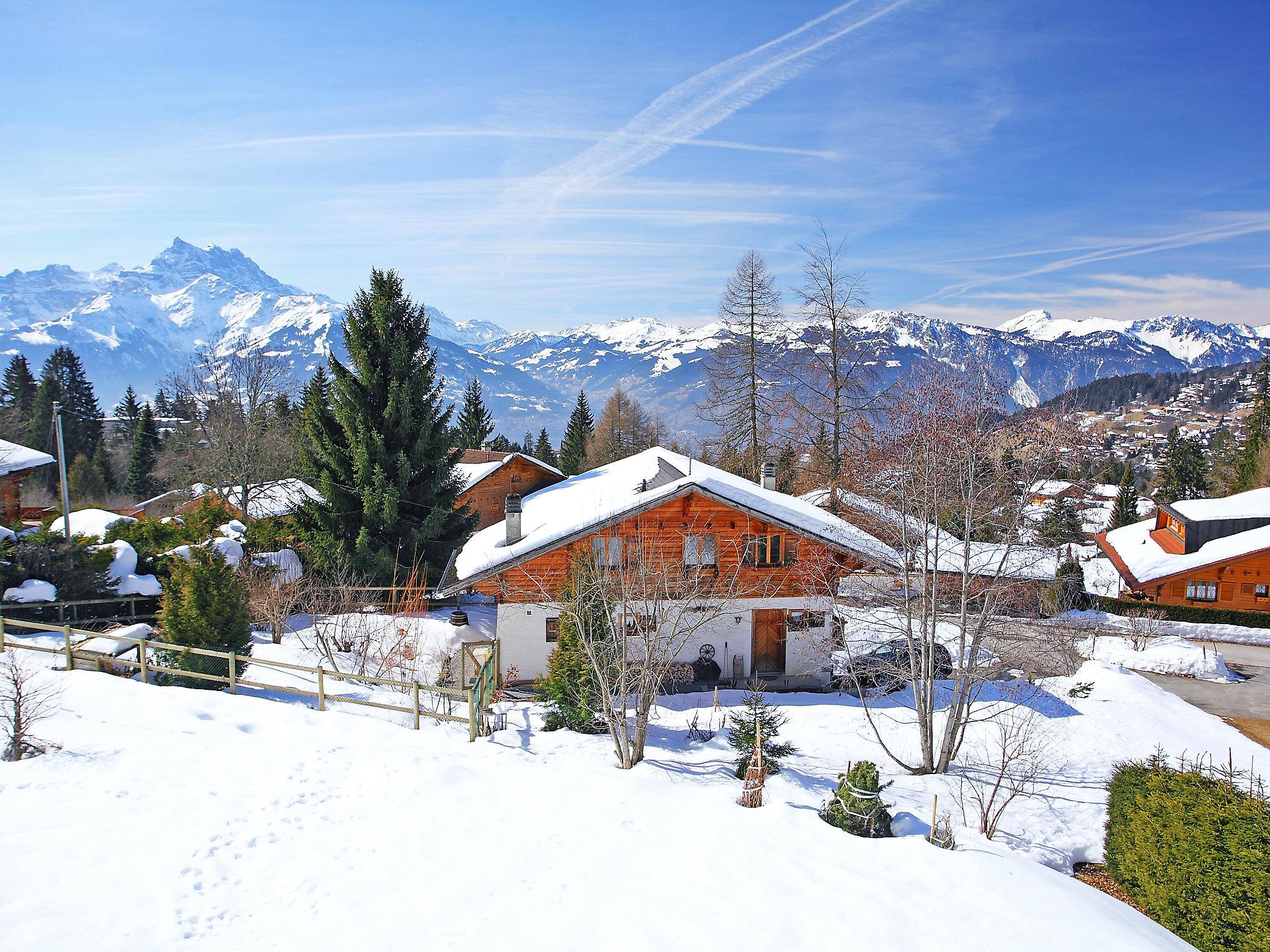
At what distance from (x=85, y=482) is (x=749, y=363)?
52.9 m

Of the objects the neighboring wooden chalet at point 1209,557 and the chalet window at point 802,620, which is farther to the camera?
the neighboring wooden chalet at point 1209,557

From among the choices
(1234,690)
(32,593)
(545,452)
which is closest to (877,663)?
(1234,690)

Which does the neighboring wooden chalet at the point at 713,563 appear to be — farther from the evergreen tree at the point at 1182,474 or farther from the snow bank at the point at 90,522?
the evergreen tree at the point at 1182,474

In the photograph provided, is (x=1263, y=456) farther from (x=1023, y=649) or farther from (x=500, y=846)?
(x=500, y=846)

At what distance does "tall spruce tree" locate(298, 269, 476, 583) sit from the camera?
2767cm

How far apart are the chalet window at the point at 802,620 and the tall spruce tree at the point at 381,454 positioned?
14.6 metres

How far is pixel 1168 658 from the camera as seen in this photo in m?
30.0

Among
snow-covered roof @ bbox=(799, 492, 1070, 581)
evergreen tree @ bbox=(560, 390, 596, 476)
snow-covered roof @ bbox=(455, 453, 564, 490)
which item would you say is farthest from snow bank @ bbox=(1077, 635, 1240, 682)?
evergreen tree @ bbox=(560, 390, 596, 476)

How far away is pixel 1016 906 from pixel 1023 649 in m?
8.95

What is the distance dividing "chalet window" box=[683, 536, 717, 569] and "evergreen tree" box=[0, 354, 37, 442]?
57.3 metres

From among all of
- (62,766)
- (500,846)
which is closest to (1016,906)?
(500,846)

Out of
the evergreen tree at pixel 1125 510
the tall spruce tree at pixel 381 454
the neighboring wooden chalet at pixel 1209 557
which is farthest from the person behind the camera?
the evergreen tree at pixel 1125 510

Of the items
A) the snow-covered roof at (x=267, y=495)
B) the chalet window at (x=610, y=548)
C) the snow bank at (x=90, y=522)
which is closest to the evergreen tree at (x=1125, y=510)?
the chalet window at (x=610, y=548)

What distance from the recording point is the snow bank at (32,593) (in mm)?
19703
